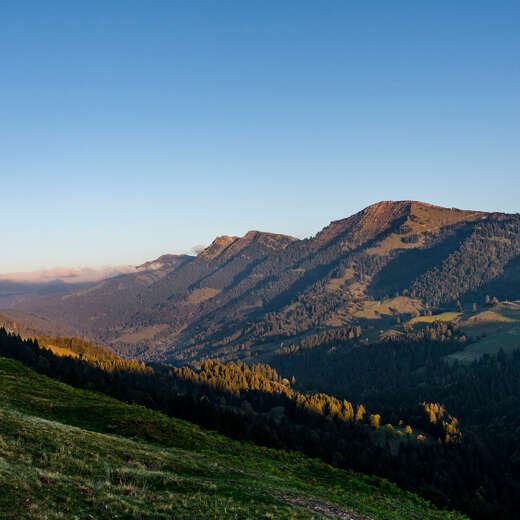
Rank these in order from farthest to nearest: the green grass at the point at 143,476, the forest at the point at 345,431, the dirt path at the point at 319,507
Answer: the forest at the point at 345,431 < the dirt path at the point at 319,507 < the green grass at the point at 143,476

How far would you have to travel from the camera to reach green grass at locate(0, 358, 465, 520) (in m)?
19.2

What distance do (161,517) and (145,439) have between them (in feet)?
94.0

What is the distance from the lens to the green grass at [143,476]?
63.1 feet

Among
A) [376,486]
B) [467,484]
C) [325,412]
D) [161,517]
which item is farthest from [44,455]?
[325,412]

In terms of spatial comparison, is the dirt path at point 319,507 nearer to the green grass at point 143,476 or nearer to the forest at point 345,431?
the green grass at point 143,476

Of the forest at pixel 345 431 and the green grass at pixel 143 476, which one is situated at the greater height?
the green grass at pixel 143 476

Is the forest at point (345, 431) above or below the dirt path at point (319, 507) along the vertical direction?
below

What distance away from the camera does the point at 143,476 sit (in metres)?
25.5

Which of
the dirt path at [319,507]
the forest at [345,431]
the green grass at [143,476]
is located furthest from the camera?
the forest at [345,431]

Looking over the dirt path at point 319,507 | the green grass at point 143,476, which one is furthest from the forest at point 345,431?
the dirt path at point 319,507

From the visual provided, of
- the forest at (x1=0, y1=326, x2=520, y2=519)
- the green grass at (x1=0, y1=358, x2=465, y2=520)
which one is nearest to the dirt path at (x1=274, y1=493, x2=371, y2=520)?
the green grass at (x1=0, y1=358, x2=465, y2=520)

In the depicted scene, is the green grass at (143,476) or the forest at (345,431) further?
the forest at (345,431)

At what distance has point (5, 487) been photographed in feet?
60.0

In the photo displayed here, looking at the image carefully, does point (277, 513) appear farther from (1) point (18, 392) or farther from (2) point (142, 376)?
(2) point (142, 376)
